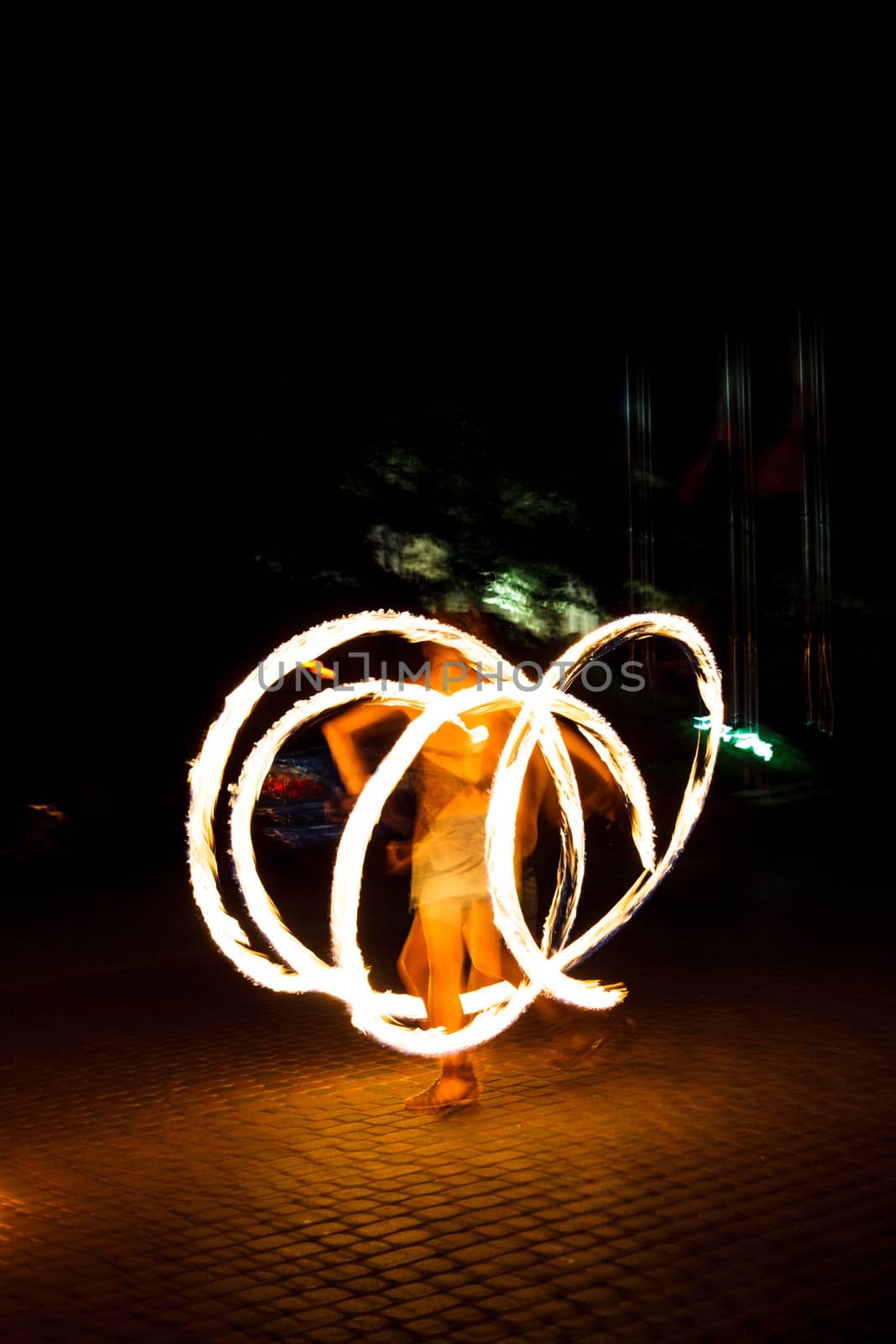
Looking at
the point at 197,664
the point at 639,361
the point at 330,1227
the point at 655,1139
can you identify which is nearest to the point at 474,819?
the point at 655,1139

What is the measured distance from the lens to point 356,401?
596 inches

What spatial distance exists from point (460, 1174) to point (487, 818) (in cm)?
147

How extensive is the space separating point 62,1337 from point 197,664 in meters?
13.6

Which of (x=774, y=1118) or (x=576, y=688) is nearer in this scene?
(x=774, y=1118)

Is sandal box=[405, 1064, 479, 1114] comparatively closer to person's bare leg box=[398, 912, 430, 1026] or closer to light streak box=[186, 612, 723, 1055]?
light streak box=[186, 612, 723, 1055]

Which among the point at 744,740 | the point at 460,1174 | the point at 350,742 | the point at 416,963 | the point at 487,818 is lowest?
the point at 460,1174

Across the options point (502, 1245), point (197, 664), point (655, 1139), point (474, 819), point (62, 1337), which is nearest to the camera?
point (62, 1337)

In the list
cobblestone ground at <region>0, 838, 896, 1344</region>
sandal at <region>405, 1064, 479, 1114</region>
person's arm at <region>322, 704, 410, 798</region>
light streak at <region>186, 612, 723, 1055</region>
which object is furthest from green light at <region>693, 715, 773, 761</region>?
sandal at <region>405, 1064, 479, 1114</region>

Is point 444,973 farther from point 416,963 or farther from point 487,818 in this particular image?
point 487,818

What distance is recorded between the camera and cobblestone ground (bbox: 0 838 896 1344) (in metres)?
3.96

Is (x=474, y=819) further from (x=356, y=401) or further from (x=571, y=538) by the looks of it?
(x=571, y=538)

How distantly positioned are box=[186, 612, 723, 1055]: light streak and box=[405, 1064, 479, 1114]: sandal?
0.38 feet

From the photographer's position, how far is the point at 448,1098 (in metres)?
5.90

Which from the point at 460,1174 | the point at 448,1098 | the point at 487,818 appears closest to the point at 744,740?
the point at 487,818
